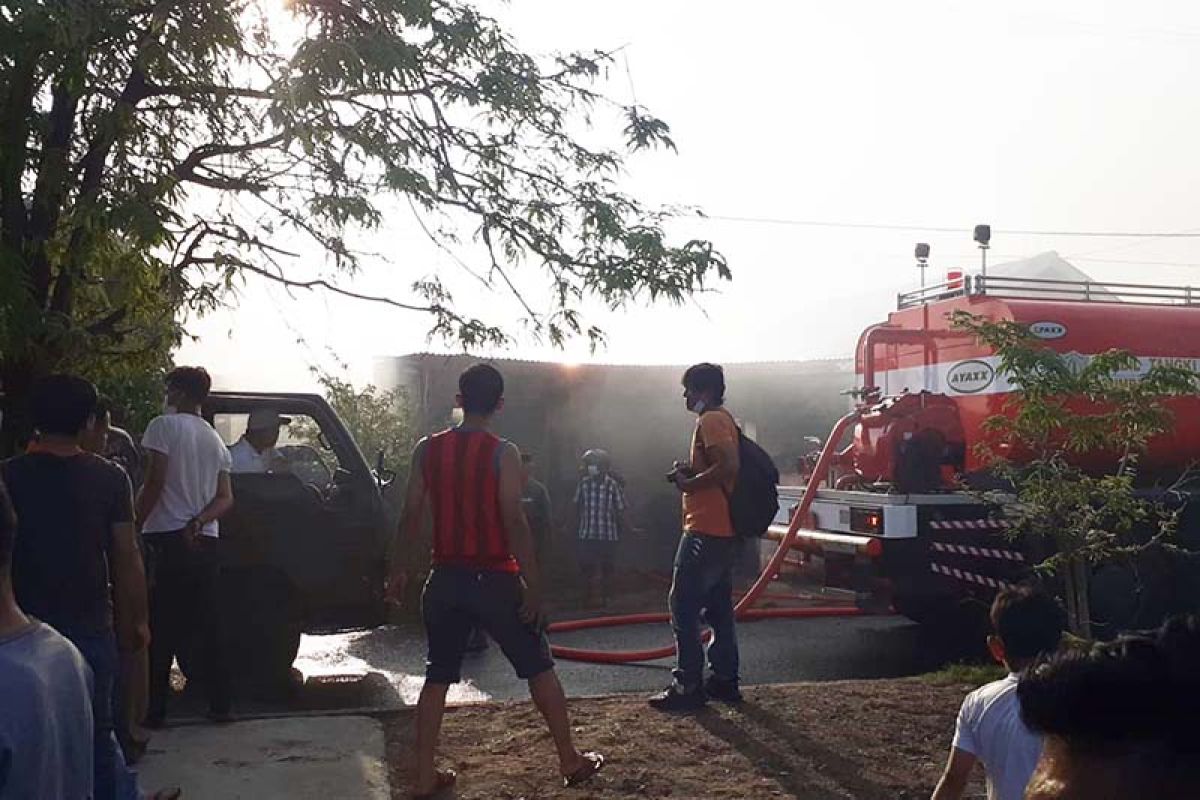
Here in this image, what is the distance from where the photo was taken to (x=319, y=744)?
602 cm

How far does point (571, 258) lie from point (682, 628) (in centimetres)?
212

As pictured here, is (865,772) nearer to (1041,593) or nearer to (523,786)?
(523,786)

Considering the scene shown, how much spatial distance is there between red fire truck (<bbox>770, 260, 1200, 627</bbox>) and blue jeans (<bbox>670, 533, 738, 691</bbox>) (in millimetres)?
2490

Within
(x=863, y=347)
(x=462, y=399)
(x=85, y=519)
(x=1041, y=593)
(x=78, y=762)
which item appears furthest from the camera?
(x=863, y=347)

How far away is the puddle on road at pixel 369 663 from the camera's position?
810cm

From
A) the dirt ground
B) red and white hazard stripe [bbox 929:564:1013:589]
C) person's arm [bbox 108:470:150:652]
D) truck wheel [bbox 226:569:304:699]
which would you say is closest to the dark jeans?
truck wheel [bbox 226:569:304:699]

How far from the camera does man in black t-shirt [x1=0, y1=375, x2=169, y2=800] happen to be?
3.97m

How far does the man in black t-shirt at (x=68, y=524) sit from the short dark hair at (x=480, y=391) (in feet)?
5.11

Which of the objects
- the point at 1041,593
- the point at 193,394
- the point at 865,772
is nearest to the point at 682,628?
the point at 865,772

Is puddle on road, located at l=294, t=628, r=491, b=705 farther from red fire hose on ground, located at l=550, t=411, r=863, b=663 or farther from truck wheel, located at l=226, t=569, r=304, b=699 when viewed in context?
red fire hose on ground, located at l=550, t=411, r=863, b=663

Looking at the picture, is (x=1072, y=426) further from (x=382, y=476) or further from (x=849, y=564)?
(x=382, y=476)

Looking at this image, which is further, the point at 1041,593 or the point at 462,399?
the point at 462,399

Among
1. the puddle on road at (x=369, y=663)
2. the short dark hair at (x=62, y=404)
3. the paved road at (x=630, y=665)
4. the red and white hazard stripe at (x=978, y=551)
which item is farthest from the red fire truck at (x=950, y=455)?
the short dark hair at (x=62, y=404)

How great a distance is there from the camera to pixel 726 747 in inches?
230
